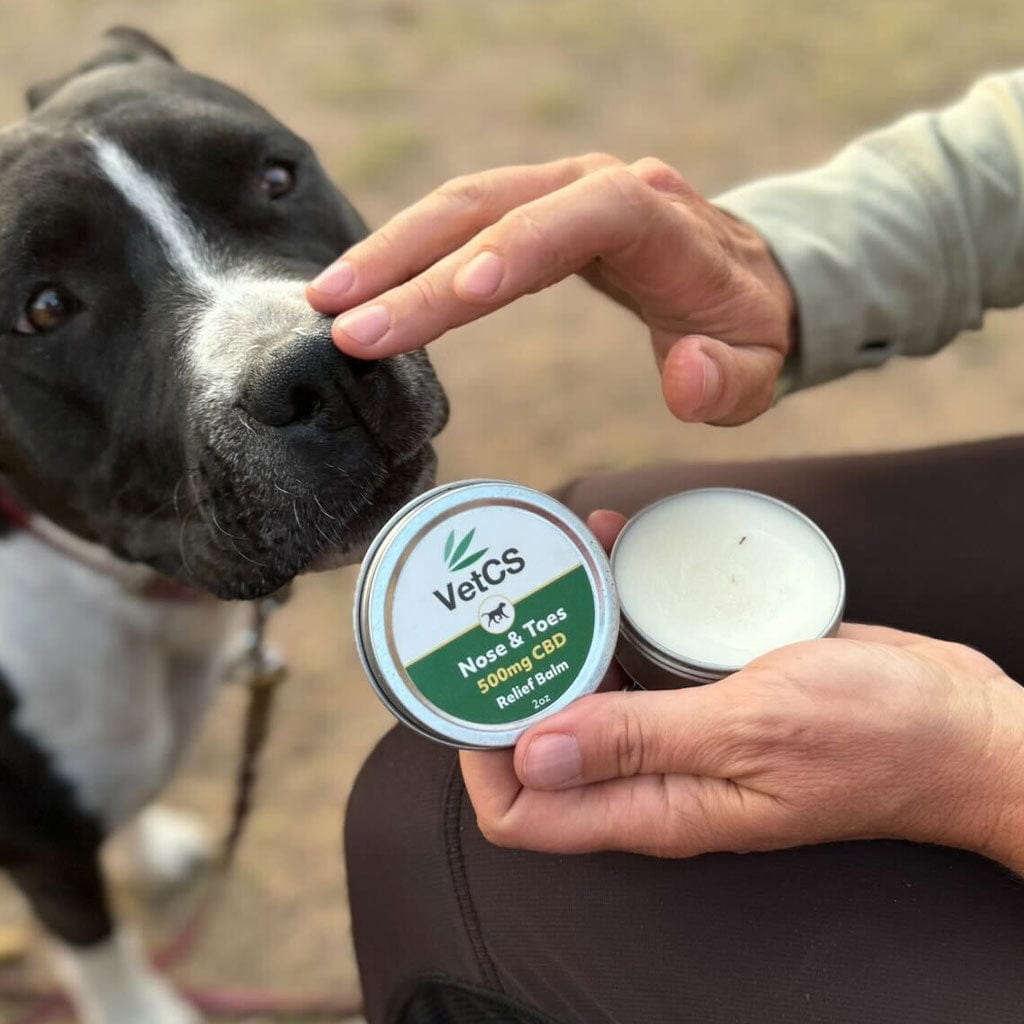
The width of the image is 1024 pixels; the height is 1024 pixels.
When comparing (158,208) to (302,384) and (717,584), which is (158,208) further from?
(717,584)

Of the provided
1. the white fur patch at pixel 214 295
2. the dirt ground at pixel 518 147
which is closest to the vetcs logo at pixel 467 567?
the white fur patch at pixel 214 295

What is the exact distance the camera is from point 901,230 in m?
1.49

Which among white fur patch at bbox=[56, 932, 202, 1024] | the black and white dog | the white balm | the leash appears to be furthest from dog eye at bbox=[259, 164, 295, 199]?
white fur patch at bbox=[56, 932, 202, 1024]

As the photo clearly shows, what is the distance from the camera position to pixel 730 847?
103cm

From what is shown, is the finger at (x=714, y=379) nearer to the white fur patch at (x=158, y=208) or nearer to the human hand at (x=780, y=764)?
the human hand at (x=780, y=764)

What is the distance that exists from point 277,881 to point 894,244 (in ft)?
6.10

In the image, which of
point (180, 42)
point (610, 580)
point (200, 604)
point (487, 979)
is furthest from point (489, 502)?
point (180, 42)

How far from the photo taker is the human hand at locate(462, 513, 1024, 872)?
3.13ft

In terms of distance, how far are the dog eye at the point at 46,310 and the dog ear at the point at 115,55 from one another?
533 mm

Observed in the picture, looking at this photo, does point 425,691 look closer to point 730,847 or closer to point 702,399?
point 730,847

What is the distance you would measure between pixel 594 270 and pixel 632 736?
65cm

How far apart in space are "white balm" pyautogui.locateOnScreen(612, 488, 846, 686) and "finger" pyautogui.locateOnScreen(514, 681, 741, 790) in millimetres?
99

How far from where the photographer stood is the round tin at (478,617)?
0.99 m

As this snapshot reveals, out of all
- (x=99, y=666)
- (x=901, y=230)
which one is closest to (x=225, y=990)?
(x=99, y=666)
